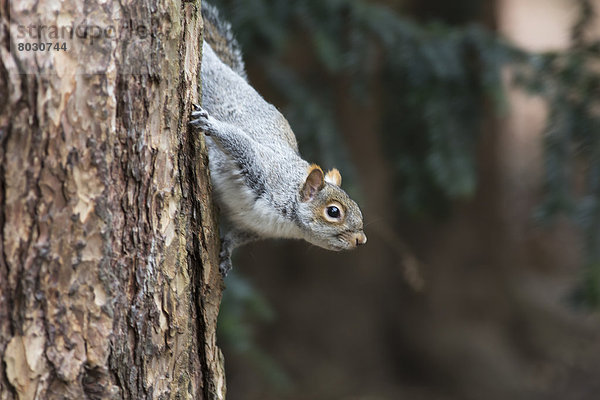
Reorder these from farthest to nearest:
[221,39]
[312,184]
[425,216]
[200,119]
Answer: [425,216], [221,39], [312,184], [200,119]

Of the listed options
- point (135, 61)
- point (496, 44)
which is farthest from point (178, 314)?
point (496, 44)

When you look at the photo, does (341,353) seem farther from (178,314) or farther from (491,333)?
(178,314)

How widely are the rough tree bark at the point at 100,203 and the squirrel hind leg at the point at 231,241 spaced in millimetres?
235

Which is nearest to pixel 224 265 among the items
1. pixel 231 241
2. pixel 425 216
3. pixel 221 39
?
pixel 231 241

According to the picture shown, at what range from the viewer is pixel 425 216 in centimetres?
Result: 292

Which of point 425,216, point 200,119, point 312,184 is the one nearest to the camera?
point 200,119

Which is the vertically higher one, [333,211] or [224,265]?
[333,211]

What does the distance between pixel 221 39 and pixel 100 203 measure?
93 cm

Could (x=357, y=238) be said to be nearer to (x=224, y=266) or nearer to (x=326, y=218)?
(x=326, y=218)

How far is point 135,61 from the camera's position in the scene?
3.88ft

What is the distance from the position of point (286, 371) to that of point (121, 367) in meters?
3.03

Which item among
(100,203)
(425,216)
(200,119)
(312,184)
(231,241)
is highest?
(425,216)

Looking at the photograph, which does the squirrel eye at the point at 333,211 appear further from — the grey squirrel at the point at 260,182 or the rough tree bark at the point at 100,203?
the rough tree bark at the point at 100,203

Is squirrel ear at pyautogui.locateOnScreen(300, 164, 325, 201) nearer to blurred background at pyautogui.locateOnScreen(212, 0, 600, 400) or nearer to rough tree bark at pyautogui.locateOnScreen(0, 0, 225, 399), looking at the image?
rough tree bark at pyautogui.locateOnScreen(0, 0, 225, 399)
